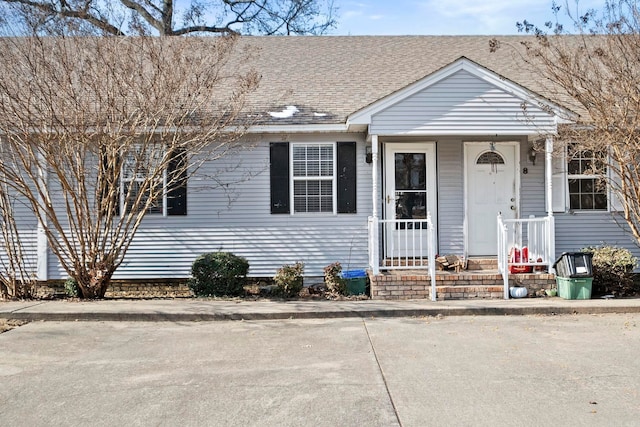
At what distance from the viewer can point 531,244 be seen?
10.8 metres

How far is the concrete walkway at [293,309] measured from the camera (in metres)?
8.66

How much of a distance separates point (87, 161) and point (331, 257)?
4.95 meters

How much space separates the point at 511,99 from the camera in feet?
33.2

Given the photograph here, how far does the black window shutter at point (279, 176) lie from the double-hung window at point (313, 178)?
0.15m

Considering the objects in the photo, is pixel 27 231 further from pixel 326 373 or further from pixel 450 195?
pixel 450 195

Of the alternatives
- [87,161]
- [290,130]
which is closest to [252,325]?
[290,130]

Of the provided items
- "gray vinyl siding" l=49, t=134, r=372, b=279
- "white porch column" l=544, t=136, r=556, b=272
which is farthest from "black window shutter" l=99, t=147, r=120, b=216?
"white porch column" l=544, t=136, r=556, b=272

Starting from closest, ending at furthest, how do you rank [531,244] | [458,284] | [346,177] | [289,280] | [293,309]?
[293,309] < [458,284] < [289,280] < [531,244] < [346,177]

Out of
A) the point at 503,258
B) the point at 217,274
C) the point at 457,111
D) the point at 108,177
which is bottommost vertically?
the point at 217,274

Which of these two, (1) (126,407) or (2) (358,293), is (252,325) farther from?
(1) (126,407)

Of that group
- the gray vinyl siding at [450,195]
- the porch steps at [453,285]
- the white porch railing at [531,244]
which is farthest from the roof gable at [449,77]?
the porch steps at [453,285]

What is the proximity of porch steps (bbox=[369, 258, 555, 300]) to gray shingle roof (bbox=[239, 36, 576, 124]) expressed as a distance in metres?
3.24

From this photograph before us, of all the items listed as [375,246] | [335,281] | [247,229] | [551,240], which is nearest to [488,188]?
[551,240]

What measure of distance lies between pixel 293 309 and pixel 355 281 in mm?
1649
